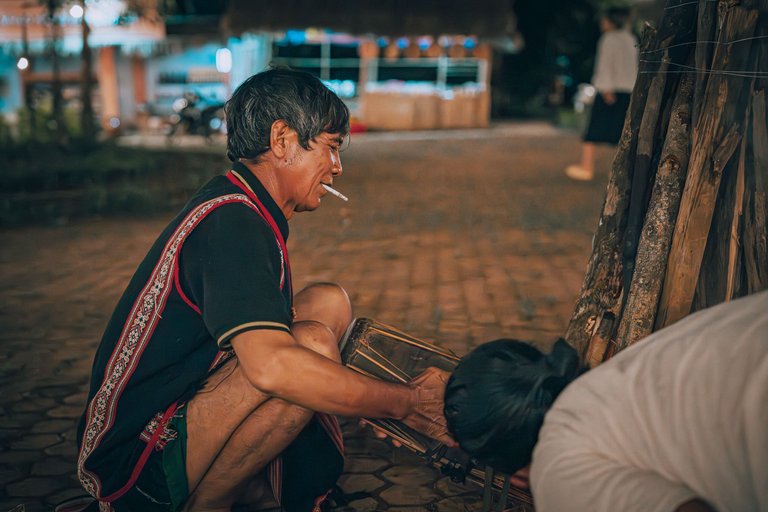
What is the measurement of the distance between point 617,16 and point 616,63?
25.4 inches

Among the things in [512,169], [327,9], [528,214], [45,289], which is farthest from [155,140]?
[45,289]

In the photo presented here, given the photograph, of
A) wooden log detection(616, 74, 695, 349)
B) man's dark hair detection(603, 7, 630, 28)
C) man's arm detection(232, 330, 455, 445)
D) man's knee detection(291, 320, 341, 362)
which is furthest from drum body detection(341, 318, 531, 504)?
man's dark hair detection(603, 7, 630, 28)

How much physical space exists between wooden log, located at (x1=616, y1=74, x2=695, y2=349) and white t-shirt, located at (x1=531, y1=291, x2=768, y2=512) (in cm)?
114

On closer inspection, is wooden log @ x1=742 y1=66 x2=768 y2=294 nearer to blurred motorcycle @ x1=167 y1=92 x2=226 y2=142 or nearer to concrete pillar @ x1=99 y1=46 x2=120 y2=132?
blurred motorcycle @ x1=167 y1=92 x2=226 y2=142

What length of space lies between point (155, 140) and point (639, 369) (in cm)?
1859

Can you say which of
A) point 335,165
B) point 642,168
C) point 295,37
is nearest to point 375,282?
point 642,168

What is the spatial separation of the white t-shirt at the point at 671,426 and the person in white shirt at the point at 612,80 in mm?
8387

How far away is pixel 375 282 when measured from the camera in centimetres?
575

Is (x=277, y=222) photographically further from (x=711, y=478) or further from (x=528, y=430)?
(x=711, y=478)

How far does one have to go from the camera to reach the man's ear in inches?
89.8

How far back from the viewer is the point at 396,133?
802 inches

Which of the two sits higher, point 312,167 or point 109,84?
point 312,167

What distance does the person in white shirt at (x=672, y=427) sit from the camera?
1.29 metres

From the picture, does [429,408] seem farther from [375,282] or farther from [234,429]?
[375,282]
